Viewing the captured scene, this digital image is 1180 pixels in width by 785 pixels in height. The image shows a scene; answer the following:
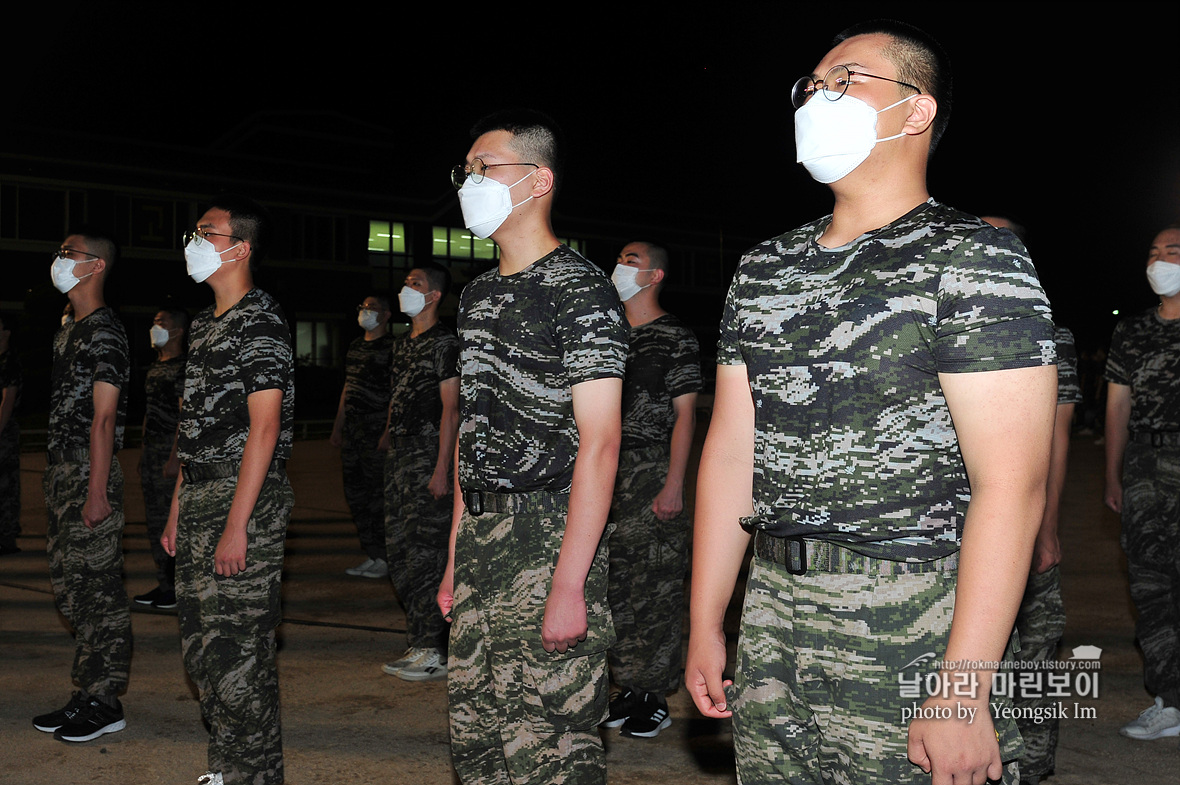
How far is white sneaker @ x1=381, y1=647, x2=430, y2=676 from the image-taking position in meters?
5.65

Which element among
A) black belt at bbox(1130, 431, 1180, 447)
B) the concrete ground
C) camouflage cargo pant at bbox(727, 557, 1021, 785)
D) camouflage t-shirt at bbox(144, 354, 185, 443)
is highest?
camouflage t-shirt at bbox(144, 354, 185, 443)

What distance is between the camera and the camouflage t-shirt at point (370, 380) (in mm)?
8289

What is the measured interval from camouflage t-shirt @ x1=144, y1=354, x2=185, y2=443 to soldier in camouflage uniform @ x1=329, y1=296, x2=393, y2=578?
131 cm

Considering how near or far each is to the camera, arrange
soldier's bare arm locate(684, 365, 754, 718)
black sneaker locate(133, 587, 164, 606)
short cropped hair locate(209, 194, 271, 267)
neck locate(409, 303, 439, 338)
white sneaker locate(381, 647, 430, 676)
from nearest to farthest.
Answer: soldier's bare arm locate(684, 365, 754, 718)
short cropped hair locate(209, 194, 271, 267)
white sneaker locate(381, 647, 430, 676)
neck locate(409, 303, 439, 338)
black sneaker locate(133, 587, 164, 606)

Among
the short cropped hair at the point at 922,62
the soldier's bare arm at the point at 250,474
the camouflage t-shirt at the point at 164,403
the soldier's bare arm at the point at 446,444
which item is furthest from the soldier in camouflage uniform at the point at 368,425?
the short cropped hair at the point at 922,62

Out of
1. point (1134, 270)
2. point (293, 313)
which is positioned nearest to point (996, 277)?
point (293, 313)

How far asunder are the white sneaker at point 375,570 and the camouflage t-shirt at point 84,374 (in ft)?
11.9

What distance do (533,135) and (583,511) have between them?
1.27 metres

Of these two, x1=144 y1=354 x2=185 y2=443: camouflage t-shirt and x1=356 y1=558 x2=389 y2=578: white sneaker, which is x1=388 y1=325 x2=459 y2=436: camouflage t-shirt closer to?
x1=356 y1=558 x2=389 y2=578: white sneaker

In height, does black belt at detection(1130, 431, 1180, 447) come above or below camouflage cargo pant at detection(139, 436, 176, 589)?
above

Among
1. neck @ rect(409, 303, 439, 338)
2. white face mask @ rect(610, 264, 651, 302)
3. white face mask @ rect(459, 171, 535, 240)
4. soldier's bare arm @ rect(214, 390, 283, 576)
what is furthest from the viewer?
neck @ rect(409, 303, 439, 338)

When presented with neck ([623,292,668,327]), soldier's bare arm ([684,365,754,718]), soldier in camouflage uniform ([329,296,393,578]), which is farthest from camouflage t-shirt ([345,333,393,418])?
soldier's bare arm ([684,365,754,718])

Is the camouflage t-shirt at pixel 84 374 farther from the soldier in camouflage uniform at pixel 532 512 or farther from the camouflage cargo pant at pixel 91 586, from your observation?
the soldier in camouflage uniform at pixel 532 512

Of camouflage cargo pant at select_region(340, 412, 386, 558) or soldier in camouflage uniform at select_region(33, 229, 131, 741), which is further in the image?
camouflage cargo pant at select_region(340, 412, 386, 558)
